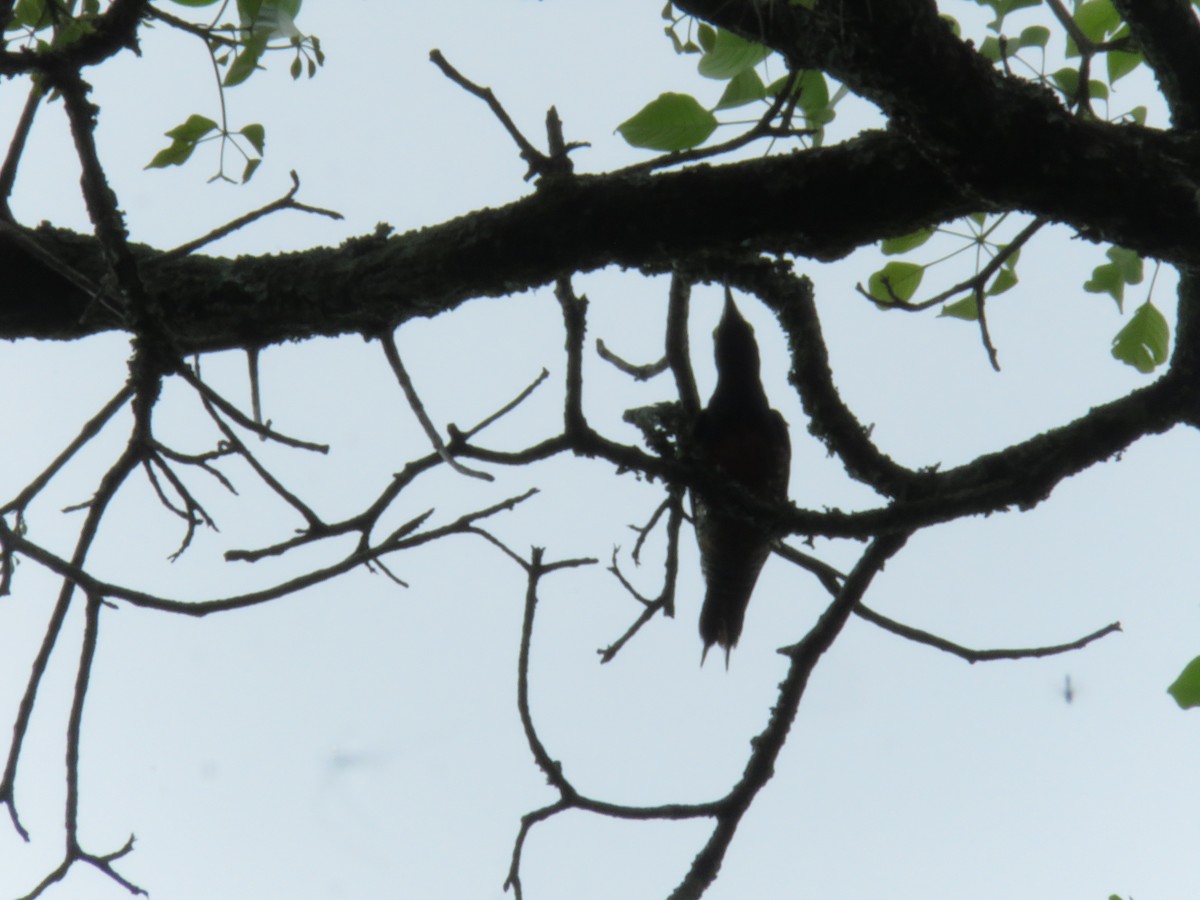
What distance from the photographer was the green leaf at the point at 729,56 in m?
2.23

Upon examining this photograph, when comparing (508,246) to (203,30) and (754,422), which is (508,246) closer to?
(203,30)

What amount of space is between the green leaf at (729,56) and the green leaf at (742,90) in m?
0.02

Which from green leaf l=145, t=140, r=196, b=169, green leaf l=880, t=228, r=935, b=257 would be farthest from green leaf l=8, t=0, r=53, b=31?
green leaf l=880, t=228, r=935, b=257

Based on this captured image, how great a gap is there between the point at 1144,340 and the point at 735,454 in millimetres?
1182

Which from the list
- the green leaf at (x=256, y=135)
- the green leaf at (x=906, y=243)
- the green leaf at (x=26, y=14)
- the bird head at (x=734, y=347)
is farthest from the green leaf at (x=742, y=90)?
the green leaf at (x=26, y=14)

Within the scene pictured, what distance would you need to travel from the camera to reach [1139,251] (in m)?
1.95

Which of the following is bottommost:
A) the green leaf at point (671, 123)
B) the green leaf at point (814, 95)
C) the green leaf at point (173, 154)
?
the green leaf at point (671, 123)

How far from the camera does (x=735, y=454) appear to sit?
2.90 meters

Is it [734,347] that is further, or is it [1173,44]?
[734,347]

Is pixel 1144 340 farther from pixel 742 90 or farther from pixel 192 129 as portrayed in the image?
pixel 192 129

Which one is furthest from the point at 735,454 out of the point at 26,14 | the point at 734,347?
the point at 26,14

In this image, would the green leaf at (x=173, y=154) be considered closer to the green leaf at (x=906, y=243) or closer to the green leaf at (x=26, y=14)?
the green leaf at (x=26, y=14)

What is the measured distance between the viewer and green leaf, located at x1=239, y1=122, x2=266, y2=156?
8.04 feet

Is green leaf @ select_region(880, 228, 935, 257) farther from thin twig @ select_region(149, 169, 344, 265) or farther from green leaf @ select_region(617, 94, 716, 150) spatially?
thin twig @ select_region(149, 169, 344, 265)
